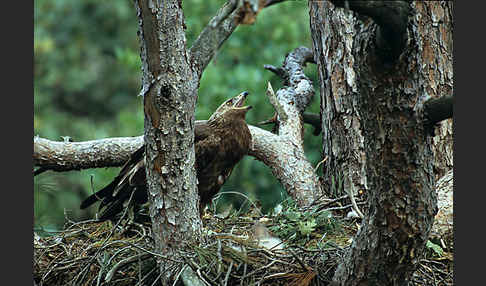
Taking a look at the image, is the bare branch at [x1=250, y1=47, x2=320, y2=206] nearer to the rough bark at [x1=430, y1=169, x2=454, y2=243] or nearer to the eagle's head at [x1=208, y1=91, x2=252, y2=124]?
the eagle's head at [x1=208, y1=91, x2=252, y2=124]

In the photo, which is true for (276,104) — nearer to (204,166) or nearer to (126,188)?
(204,166)

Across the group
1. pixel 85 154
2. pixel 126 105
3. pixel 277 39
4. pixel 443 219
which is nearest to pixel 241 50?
pixel 277 39

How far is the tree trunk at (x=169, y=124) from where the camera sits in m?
2.18

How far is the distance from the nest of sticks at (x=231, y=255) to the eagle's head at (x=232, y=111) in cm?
51

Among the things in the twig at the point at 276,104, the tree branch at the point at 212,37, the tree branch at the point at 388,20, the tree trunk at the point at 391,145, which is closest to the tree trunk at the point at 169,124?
the tree branch at the point at 212,37

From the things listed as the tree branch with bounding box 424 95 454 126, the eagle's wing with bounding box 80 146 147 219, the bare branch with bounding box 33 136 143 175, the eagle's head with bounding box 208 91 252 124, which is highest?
the eagle's head with bounding box 208 91 252 124

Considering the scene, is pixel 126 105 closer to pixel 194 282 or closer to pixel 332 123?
pixel 332 123

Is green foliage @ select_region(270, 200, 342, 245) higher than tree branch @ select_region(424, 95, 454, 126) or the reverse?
the reverse

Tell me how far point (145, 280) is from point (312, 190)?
46.5 inches

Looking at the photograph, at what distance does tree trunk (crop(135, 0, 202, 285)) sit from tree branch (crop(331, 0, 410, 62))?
76 centimetres

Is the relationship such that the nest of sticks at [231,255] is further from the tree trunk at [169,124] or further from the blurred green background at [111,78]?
the blurred green background at [111,78]

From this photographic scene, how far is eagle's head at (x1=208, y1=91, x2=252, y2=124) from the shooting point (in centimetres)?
314

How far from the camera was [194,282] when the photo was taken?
7.61 feet

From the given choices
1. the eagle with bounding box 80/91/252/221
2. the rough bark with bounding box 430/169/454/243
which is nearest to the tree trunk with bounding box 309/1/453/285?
the rough bark with bounding box 430/169/454/243
